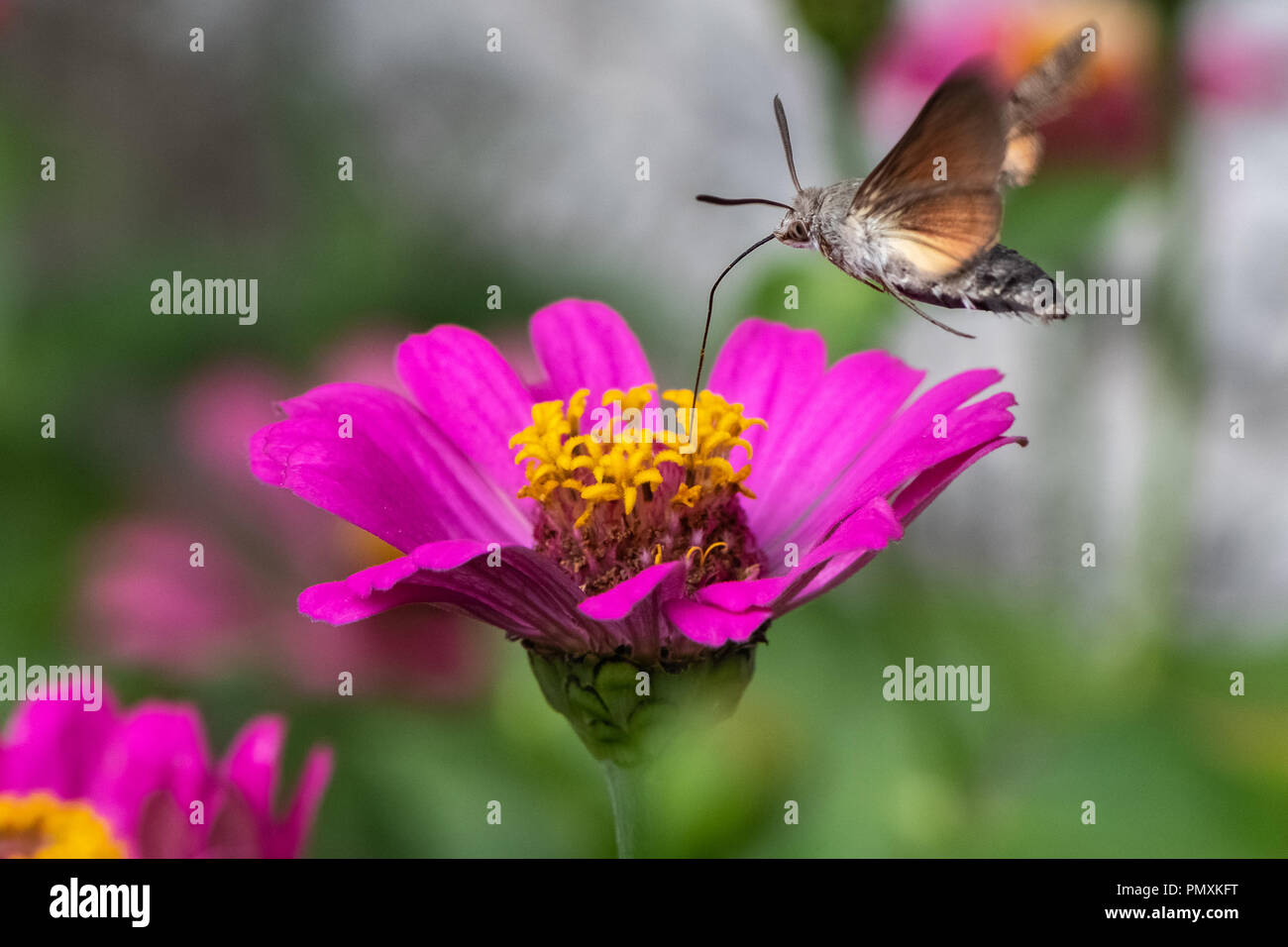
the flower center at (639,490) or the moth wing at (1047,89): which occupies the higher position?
the moth wing at (1047,89)

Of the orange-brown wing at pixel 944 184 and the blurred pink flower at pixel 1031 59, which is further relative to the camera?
the blurred pink flower at pixel 1031 59

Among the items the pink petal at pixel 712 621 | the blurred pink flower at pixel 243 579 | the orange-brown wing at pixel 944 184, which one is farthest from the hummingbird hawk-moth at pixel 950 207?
the blurred pink flower at pixel 243 579

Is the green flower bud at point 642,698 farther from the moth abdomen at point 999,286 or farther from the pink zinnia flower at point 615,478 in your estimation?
the moth abdomen at point 999,286

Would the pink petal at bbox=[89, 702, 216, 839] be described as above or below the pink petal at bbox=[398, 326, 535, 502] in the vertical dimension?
below

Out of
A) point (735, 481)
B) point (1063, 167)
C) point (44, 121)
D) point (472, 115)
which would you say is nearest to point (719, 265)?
point (472, 115)

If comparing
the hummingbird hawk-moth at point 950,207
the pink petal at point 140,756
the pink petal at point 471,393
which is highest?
the hummingbird hawk-moth at point 950,207

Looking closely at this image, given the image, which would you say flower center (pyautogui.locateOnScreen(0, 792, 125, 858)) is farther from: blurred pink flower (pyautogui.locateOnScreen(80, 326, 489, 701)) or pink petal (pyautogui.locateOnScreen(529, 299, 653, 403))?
blurred pink flower (pyautogui.locateOnScreen(80, 326, 489, 701))

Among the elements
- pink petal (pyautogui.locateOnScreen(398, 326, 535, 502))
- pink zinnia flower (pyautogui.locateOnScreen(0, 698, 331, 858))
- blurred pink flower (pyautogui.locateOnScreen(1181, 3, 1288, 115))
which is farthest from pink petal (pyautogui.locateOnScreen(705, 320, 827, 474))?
blurred pink flower (pyautogui.locateOnScreen(1181, 3, 1288, 115))

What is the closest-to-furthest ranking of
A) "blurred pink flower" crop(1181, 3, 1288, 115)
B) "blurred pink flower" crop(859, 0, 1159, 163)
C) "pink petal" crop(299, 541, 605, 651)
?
"pink petal" crop(299, 541, 605, 651)
"blurred pink flower" crop(859, 0, 1159, 163)
"blurred pink flower" crop(1181, 3, 1288, 115)
